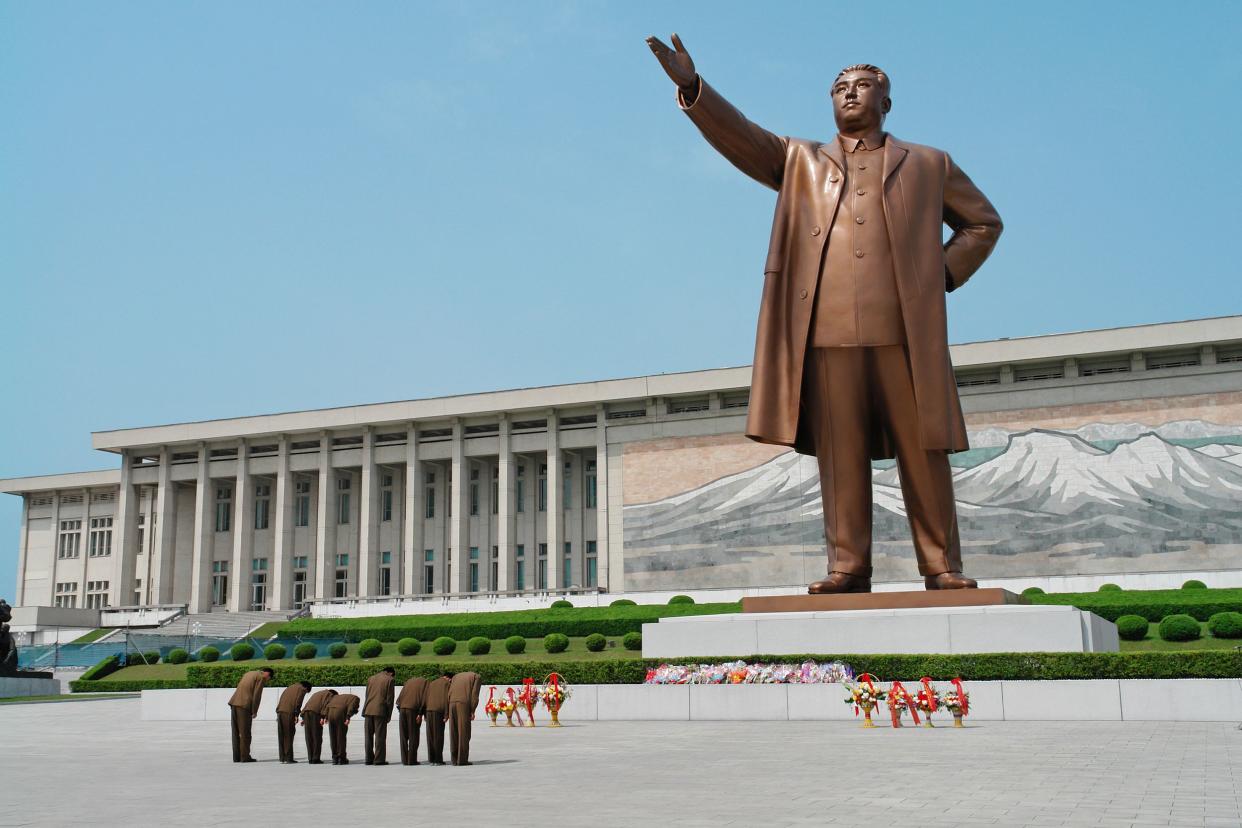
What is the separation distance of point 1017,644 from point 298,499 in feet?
129

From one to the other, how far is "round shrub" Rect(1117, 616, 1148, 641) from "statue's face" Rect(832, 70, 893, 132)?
12.3 metres

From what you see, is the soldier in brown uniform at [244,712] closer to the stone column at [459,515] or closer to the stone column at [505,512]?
the stone column at [505,512]

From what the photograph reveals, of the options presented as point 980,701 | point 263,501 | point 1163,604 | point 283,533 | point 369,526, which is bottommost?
point 980,701

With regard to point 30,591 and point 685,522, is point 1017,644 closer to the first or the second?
point 685,522

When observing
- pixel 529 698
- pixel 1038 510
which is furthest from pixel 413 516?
pixel 529 698

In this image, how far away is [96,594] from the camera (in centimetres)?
4919

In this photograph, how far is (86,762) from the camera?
9.56 metres

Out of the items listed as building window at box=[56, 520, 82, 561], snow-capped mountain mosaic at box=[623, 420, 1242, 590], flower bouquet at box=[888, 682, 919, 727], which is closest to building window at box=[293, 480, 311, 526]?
building window at box=[56, 520, 82, 561]

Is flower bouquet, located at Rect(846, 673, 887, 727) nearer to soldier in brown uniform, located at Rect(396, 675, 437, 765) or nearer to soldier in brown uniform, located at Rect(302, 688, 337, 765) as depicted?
soldier in brown uniform, located at Rect(396, 675, 437, 765)

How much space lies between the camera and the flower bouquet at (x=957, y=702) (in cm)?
1032

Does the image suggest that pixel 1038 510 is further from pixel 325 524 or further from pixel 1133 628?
pixel 325 524

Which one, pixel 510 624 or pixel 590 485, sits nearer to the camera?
pixel 510 624

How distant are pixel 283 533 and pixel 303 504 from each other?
2716 mm

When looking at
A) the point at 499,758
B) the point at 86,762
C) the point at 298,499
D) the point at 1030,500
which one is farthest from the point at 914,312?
the point at 298,499
